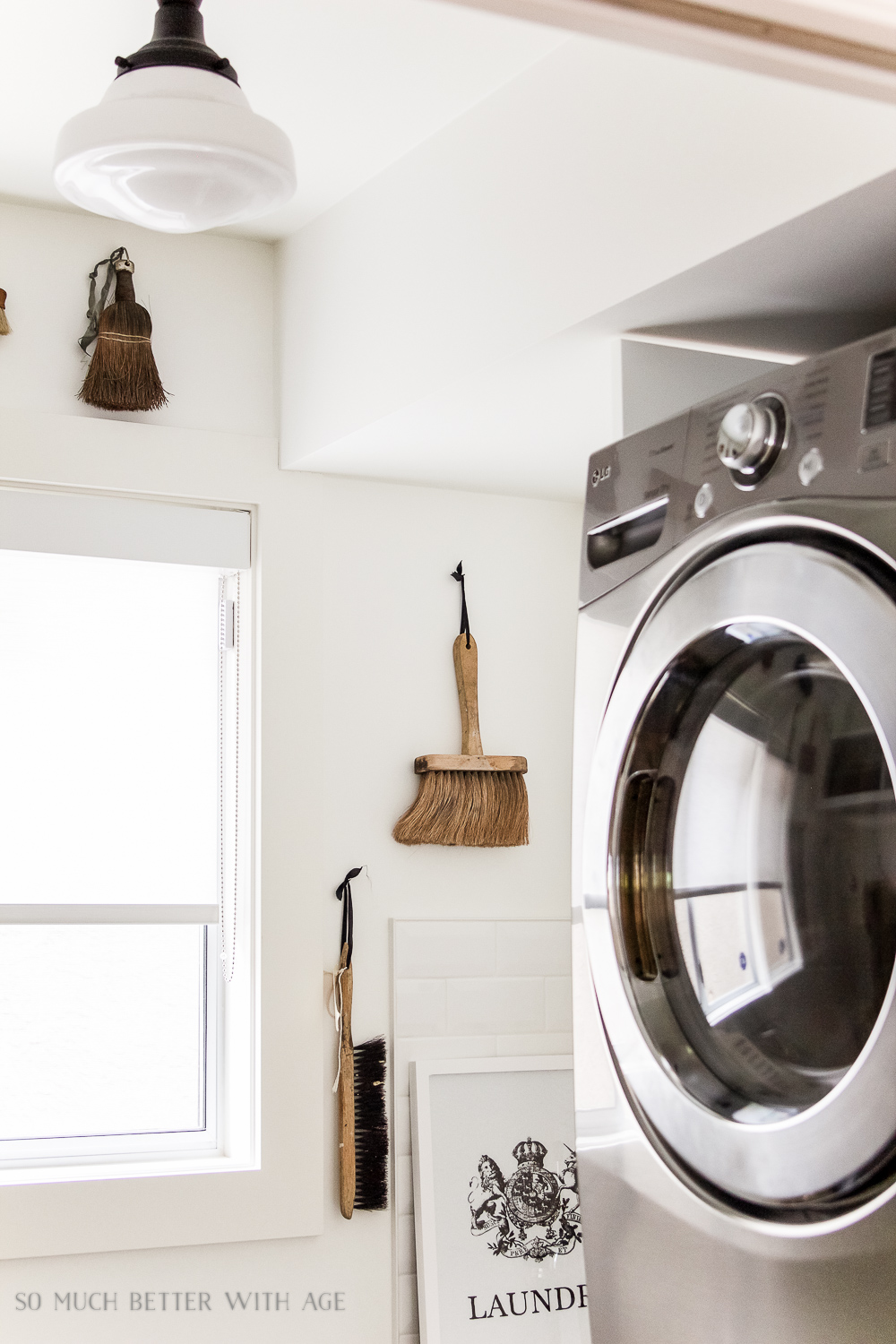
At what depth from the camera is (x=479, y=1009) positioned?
244cm

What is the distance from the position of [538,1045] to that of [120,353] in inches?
57.0

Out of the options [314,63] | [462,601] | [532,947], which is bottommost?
[532,947]

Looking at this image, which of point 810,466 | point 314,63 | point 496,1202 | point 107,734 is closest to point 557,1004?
point 496,1202

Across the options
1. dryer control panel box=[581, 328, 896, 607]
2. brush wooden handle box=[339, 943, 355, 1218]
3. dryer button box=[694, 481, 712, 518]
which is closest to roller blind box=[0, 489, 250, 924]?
brush wooden handle box=[339, 943, 355, 1218]

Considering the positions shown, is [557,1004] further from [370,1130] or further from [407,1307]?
[407,1307]

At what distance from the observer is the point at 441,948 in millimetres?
2432

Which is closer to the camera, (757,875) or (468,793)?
(757,875)

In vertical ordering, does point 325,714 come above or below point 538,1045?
above

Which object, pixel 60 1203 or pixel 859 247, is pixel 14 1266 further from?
pixel 859 247

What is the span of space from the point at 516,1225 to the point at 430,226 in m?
1.69

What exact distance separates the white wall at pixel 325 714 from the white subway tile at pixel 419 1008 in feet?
0.11

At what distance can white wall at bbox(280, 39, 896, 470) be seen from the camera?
1423 mm

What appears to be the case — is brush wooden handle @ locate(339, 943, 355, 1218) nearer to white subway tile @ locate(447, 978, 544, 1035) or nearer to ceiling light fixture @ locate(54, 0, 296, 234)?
white subway tile @ locate(447, 978, 544, 1035)

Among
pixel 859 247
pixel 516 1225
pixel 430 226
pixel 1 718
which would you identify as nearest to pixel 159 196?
pixel 430 226
